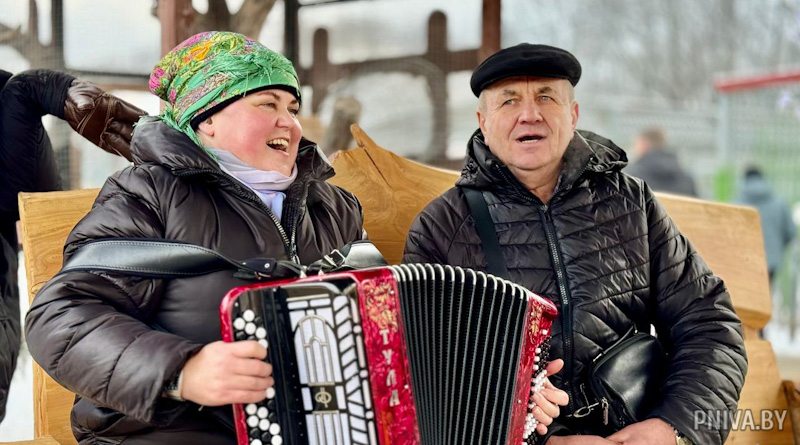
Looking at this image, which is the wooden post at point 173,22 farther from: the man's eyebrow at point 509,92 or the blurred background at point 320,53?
the man's eyebrow at point 509,92

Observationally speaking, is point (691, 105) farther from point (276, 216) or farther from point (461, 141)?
point (276, 216)

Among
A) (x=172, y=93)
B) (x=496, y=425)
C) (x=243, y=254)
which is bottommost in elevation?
(x=496, y=425)

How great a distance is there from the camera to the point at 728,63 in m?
15.6

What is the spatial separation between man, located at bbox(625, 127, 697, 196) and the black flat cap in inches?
196

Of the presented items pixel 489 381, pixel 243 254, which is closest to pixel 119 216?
pixel 243 254

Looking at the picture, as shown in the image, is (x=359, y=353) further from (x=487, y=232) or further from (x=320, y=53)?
(x=320, y=53)

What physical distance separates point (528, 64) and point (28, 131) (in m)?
1.36

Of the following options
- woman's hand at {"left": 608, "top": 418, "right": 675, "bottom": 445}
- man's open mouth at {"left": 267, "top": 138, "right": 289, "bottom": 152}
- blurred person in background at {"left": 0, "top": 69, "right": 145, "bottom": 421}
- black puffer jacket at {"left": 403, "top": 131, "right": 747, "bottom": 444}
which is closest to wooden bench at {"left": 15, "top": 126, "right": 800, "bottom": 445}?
blurred person in background at {"left": 0, "top": 69, "right": 145, "bottom": 421}

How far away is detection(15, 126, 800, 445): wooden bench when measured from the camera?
8.85ft

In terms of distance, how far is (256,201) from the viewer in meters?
2.37

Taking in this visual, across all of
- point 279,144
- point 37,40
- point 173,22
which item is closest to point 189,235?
point 279,144

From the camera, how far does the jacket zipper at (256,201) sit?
7.57ft

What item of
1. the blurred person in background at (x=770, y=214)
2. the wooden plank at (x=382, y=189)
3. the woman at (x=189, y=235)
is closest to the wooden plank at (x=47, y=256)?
the woman at (x=189, y=235)

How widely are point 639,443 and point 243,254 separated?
3.72ft
